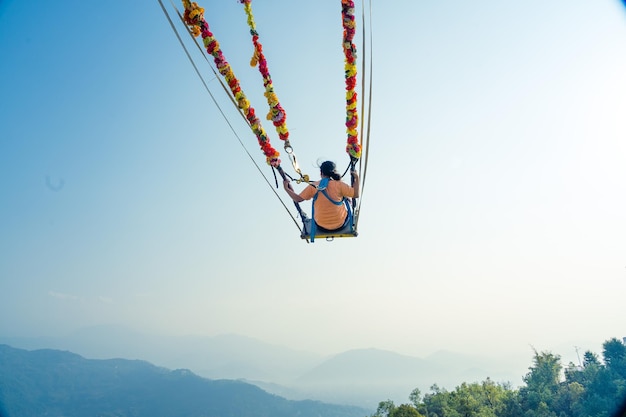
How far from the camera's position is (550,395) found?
155 ft

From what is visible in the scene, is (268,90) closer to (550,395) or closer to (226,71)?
(226,71)

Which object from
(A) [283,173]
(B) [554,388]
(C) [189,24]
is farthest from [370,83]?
(B) [554,388]

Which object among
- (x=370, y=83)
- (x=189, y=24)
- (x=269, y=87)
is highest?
(x=189, y=24)

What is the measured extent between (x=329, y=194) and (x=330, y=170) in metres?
0.45

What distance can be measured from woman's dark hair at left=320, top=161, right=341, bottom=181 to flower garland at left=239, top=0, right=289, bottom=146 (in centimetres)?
87

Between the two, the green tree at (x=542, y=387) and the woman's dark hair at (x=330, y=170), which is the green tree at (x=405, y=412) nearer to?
the green tree at (x=542, y=387)

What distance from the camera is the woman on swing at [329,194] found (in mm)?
7102

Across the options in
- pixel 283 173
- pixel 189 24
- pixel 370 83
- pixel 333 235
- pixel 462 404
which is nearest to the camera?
pixel 370 83

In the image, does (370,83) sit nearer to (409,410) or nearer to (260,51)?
(260,51)

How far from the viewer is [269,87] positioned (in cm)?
659

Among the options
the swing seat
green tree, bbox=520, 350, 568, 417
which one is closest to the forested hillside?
green tree, bbox=520, 350, 568, 417

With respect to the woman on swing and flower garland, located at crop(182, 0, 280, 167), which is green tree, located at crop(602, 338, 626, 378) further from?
flower garland, located at crop(182, 0, 280, 167)

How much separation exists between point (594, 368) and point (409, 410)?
77.9 ft

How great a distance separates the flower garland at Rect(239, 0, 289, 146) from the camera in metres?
6.31
